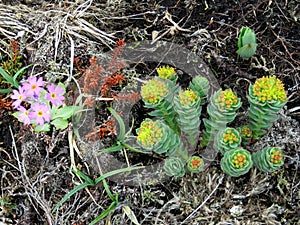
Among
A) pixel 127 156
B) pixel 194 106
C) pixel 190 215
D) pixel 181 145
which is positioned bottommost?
pixel 190 215

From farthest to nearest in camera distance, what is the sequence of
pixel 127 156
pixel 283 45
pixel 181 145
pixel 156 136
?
pixel 283 45, pixel 127 156, pixel 181 145, pixel 156 136

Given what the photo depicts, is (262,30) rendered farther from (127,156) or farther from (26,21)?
(26,21)

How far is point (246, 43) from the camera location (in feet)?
7.75

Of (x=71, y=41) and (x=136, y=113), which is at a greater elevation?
(x=71, y=41)

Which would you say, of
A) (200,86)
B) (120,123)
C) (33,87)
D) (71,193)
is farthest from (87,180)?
(200,86)

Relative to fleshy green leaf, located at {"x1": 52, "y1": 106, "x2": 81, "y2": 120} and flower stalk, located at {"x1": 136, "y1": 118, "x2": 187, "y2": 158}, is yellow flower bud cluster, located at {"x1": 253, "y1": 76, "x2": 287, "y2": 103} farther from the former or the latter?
fleshy green leaf, located at {"x1": 52, "y1": 106, "x2": 81, "y2": 120}

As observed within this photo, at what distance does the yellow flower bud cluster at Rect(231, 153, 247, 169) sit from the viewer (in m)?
1.90

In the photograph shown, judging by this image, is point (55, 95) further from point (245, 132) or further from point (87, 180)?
point (245, 132)

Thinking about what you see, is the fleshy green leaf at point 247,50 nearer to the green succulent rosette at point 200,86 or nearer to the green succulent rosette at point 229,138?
the green succulent rosette at point 200,86

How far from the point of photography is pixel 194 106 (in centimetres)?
195

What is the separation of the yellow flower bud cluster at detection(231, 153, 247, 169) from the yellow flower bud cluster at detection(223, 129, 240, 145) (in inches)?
2.6

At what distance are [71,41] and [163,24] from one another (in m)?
0.52

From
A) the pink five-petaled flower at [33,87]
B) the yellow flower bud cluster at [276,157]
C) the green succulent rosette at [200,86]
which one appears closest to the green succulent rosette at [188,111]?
the green succulent rosette at [200,86]

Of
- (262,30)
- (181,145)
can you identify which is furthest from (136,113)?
(262,30)
